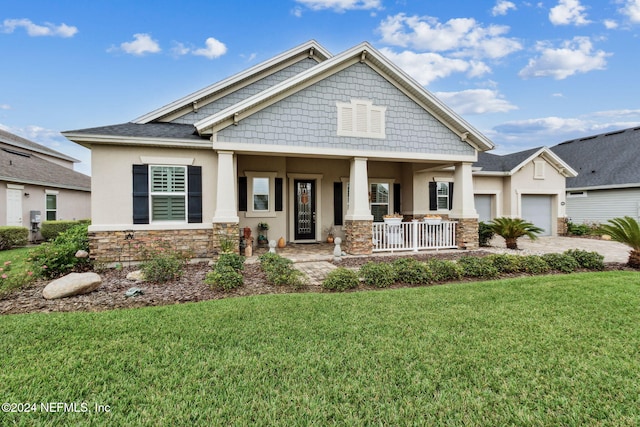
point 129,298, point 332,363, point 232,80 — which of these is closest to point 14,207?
point 232,80

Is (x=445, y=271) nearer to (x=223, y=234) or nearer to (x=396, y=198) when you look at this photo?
(x=223, y=234)

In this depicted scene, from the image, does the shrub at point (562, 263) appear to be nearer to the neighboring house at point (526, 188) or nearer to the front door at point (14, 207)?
the neighboring house at point (526, 188)

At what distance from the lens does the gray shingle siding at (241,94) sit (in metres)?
11.5

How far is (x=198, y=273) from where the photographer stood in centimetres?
709

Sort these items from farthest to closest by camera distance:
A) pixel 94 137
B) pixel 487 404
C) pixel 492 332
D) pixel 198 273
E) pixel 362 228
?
pixel 362 228
pixel 94 137
pixel 198 273
pixel 492 332
pixel 487 404

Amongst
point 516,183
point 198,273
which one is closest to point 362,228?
point 198,273

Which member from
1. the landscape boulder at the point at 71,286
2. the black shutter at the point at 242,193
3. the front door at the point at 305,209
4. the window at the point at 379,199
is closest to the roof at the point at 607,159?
the window at the point at 379,199

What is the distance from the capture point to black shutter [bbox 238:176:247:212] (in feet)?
36.8

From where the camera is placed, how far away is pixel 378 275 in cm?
627

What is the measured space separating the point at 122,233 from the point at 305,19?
10966 millimetres

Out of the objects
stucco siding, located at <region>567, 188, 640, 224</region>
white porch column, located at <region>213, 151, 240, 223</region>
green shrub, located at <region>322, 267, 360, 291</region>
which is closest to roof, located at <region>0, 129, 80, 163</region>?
white porch column, located at <region>213, 151, 240, 223</region>

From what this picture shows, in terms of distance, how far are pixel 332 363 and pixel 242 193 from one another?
356 inches

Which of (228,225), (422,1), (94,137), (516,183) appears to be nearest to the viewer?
(94,137)

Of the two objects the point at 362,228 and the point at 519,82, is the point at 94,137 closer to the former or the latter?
the point at 362,228
